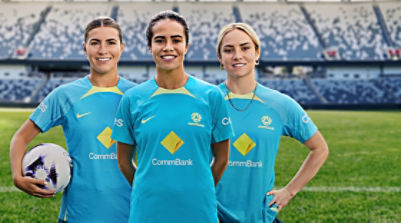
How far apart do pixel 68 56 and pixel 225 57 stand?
40146 mm

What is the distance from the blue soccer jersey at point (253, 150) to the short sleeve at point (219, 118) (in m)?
0.33

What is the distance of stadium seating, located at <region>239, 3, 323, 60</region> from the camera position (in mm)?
41125

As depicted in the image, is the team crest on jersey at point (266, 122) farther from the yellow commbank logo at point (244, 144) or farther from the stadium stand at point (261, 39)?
the stadium stand at point (261, 39)

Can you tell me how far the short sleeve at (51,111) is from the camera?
9.27ft

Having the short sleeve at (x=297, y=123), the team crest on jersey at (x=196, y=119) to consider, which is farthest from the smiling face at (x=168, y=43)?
the short sleeve at (x=297, y=123)

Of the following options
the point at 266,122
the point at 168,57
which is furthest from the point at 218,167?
the point at 168,57

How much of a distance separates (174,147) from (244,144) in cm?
63

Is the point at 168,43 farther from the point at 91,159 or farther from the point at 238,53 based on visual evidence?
the point at 91,159

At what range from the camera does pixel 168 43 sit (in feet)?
7.41

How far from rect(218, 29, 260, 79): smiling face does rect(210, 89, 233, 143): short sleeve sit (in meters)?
0.43

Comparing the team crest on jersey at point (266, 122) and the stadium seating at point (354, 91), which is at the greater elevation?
the team crest on jersey at point (266, 122)

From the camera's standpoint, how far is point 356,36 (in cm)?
4353

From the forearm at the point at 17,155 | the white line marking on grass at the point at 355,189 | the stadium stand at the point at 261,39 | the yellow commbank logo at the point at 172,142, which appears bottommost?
the stadium stand at the point at 261,39

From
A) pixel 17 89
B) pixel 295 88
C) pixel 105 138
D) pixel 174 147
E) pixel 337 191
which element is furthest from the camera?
pixel 295 88
